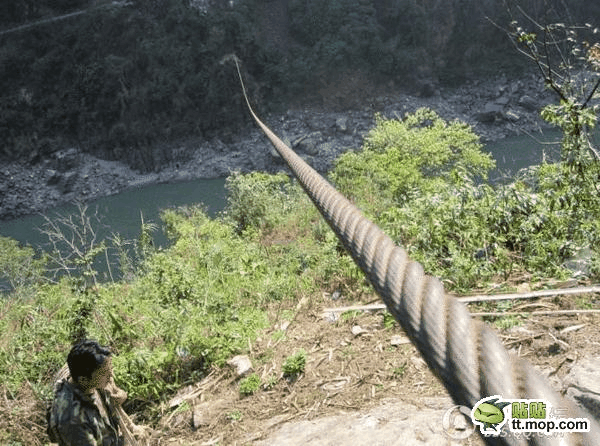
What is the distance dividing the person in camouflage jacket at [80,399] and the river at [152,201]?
19.6 meters

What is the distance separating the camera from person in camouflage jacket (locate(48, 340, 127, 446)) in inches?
78.4

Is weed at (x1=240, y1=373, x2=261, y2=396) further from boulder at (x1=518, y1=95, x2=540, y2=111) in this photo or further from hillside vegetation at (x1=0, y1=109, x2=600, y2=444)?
boulder at (x1=518, y1=95, x2=540, y2=111)

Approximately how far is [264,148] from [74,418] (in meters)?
30.5

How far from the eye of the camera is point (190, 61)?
1439 inches

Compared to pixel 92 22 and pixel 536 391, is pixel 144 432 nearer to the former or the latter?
pixel 536 391

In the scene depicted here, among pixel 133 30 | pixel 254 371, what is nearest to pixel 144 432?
pixel 254 371

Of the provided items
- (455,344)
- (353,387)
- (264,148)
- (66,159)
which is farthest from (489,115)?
(455,344)

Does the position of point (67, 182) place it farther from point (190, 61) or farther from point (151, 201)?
point (190, 61)

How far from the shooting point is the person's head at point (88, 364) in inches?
78.0

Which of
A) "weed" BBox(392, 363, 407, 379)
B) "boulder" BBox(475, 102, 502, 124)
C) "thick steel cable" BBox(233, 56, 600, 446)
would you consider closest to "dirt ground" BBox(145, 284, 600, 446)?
"weed" BBox(392, 363, 407, 379)

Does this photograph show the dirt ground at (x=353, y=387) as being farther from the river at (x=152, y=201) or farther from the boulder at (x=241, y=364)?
the river at (x=152, y=201)

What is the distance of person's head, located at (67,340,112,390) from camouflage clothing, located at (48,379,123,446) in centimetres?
7

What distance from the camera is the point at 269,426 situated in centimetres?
224

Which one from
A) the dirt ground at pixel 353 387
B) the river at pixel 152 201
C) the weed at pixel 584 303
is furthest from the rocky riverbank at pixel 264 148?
the weed at pixel 584 303
